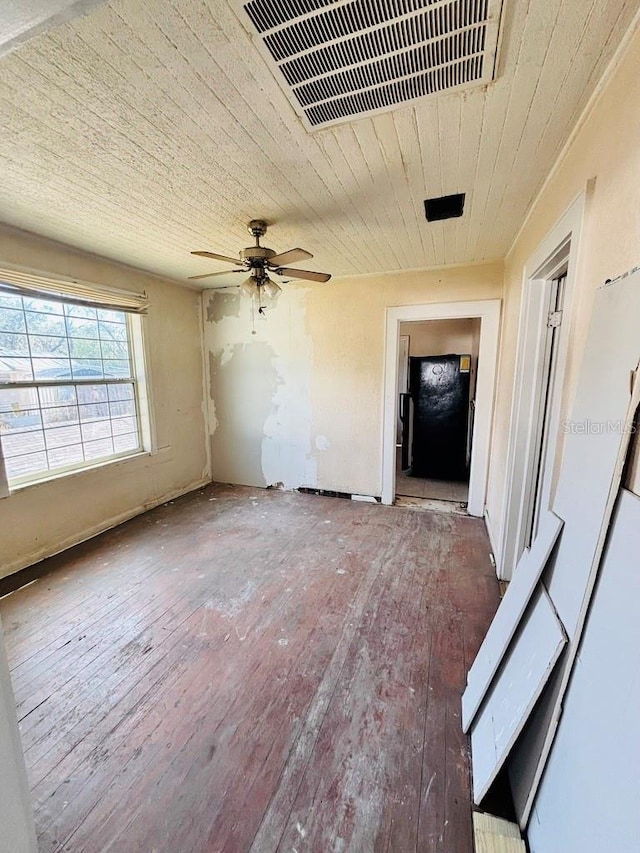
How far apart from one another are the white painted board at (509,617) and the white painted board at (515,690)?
3 centimetres

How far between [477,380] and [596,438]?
245 cm

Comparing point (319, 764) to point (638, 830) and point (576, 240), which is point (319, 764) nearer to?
point (638, 830)

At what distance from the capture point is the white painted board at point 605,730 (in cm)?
69

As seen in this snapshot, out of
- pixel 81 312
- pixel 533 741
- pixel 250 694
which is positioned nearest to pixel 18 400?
pixel 81 312

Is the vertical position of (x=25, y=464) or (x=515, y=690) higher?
(x=25, y=464)

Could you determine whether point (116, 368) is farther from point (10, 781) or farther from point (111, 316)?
point (10, 781)

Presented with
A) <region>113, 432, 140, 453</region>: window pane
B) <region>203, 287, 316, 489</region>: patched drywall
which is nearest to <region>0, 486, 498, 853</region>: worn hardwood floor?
<region>113, 432, 140, 453</region>: window pane

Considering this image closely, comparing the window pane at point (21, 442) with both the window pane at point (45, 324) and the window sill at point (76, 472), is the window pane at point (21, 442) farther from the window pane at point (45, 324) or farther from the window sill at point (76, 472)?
the window pane at point (45, 324)

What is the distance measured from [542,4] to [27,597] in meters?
3.67

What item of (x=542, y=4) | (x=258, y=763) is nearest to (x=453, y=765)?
(x=258, y=763)

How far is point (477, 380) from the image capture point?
3.38 metres

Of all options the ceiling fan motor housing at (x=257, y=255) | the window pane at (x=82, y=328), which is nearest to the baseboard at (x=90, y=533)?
the window pane at (x=82, y=328)

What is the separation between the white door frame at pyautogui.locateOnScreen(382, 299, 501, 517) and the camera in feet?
10.9

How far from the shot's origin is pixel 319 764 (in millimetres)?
1311
